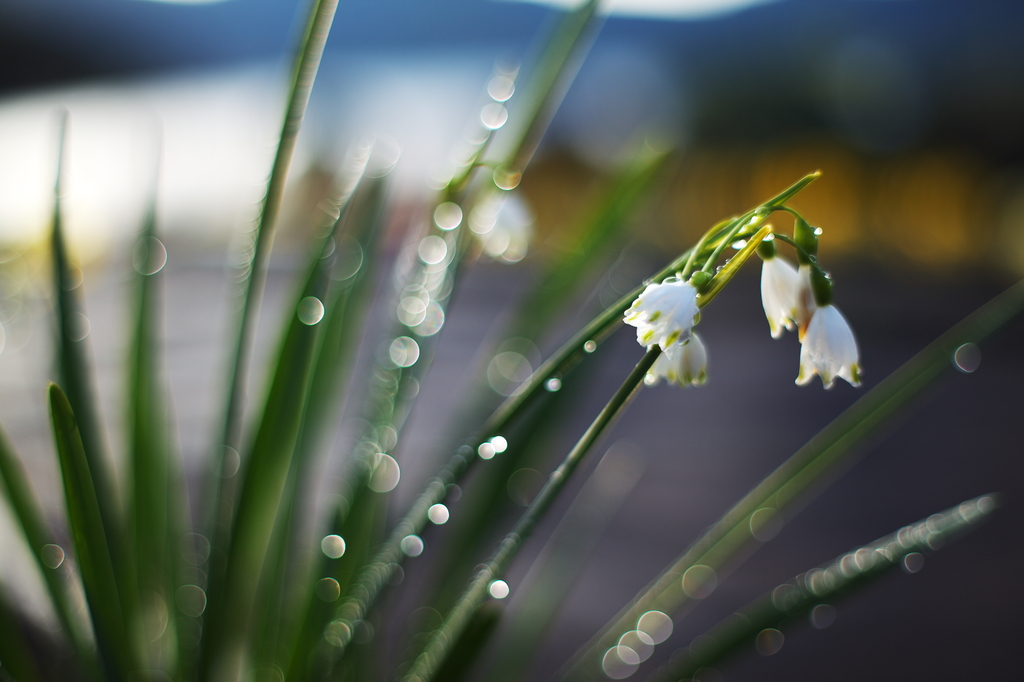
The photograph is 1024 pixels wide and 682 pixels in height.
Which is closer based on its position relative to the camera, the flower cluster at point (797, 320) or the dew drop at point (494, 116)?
the flower cluster at point (797, 320)

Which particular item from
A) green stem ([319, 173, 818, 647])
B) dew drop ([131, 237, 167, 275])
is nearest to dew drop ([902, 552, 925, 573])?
green stem ([319, 173, 818, 647])

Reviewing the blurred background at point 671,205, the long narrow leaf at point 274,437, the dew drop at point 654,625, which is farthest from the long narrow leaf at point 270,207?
the dew drop at point 654,625

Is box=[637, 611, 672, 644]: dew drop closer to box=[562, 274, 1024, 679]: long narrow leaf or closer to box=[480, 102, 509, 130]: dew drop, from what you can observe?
box=[562, 274, 1024, 679]: long narrow leaf

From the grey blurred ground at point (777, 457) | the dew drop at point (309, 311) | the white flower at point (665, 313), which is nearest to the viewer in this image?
the white flower at point (665, 313)

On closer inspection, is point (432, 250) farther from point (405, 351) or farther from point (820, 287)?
point (820, 287)

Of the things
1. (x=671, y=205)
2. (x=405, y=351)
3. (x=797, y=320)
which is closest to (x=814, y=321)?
(x=797, y=320)

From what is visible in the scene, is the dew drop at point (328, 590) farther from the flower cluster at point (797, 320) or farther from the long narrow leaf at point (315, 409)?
the flower cluster at point (797, 320)
